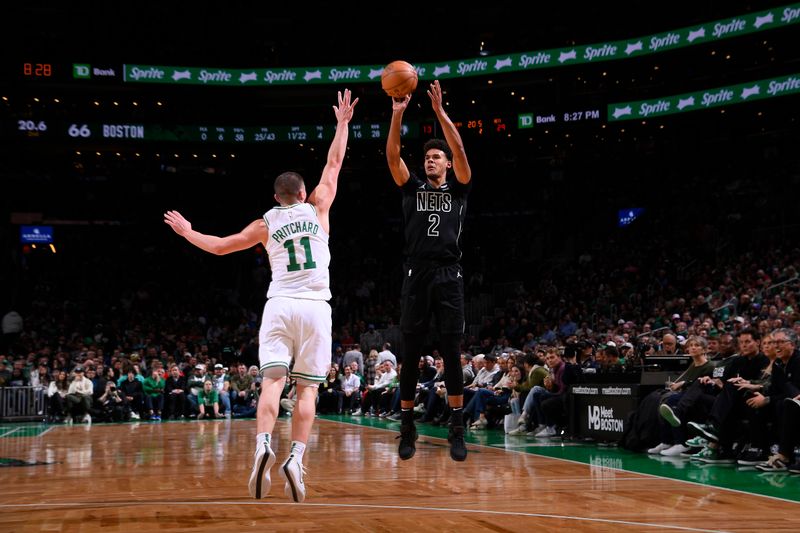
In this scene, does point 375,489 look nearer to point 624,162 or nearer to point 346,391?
point 346,391

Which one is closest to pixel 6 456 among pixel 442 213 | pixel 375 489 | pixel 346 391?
pixel 375 489

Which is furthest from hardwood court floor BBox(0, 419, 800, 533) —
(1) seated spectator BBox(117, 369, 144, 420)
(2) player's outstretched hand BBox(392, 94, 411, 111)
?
(1) seated spectator BBox(117, 369, 144, 420)

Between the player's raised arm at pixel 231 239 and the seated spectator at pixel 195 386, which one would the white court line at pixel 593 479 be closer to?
the player's raised arm at pixel 231 239

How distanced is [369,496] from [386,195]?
28.4m

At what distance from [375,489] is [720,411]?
4.37 meters

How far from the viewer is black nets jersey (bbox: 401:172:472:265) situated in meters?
6.64

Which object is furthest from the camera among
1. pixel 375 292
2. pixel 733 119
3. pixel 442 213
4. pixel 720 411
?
pixel 375 292

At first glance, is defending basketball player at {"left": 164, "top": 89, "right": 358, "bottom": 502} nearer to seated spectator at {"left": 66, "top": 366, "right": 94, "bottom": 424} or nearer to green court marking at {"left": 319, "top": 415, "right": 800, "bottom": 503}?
green court marking at {"left": 319, "top": 415, "right": 800, "bottom": 503}

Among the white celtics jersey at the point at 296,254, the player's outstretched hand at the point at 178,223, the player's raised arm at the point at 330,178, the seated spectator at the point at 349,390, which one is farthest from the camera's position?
the seated spectator at the point at 349,390

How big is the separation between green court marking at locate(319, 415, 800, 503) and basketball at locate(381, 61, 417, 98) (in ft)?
14.9

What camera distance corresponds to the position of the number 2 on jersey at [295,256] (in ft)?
19.8

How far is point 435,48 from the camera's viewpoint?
33094 mm

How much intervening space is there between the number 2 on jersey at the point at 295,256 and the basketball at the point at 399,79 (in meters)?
1.30

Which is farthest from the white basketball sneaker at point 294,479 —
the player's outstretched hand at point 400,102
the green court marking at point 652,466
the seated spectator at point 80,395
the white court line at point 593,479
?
the seated spectator at point 80,395
